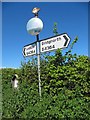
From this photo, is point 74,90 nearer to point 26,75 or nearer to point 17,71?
point 26,75

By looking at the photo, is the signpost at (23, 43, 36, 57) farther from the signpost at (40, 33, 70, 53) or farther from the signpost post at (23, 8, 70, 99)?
the signpost at (40, 33, 70, 53)

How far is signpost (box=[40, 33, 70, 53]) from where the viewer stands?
4.13m

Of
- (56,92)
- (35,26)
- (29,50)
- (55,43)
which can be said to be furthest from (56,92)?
(35,26)

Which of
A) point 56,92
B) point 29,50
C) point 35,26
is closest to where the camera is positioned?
point 56,92

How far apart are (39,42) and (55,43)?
35 cm

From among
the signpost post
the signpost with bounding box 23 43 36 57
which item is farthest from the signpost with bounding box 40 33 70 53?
the signpost with bounding box 23 43 36 57

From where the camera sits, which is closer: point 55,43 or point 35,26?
point 55,43

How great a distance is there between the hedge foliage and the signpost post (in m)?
0.13

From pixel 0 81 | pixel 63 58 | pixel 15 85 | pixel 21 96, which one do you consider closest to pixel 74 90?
pixel 63 58

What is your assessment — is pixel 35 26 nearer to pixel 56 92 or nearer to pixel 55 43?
pixel 55 43

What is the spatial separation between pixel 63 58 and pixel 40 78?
47 cm

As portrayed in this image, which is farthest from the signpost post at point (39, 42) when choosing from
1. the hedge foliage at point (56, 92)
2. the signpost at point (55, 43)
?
the hedge foliage at point (56, 92)

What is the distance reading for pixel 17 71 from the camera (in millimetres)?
5582

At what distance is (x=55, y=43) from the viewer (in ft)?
14.0
